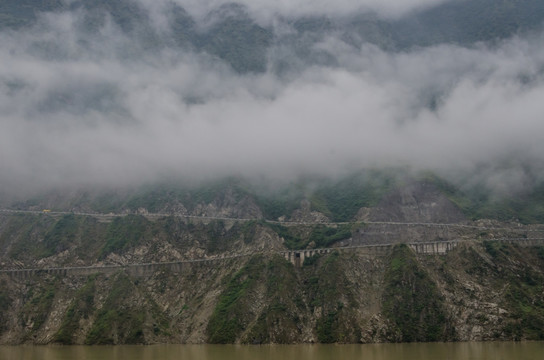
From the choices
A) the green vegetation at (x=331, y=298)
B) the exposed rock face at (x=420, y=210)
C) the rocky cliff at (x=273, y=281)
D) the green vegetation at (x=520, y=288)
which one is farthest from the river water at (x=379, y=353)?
the exposed rock face at (x=420, y=210)

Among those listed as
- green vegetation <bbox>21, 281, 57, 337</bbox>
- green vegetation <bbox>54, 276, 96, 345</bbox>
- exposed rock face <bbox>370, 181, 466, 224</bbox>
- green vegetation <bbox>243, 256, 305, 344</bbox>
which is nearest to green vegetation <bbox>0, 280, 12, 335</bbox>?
green vegetation <bbox>21, 281, 57, 337</bbox>

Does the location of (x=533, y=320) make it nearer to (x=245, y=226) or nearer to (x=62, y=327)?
(x=245, y=226)

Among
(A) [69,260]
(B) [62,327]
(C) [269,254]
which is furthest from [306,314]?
(A) [69,260]

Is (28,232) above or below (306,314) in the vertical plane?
above

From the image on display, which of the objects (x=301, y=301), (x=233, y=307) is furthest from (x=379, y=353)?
(x=233, y=307)

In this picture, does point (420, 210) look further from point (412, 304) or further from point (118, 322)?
point (118, 322)

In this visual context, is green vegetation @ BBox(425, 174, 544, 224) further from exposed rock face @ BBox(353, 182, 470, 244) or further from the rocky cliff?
the rocky cliff
